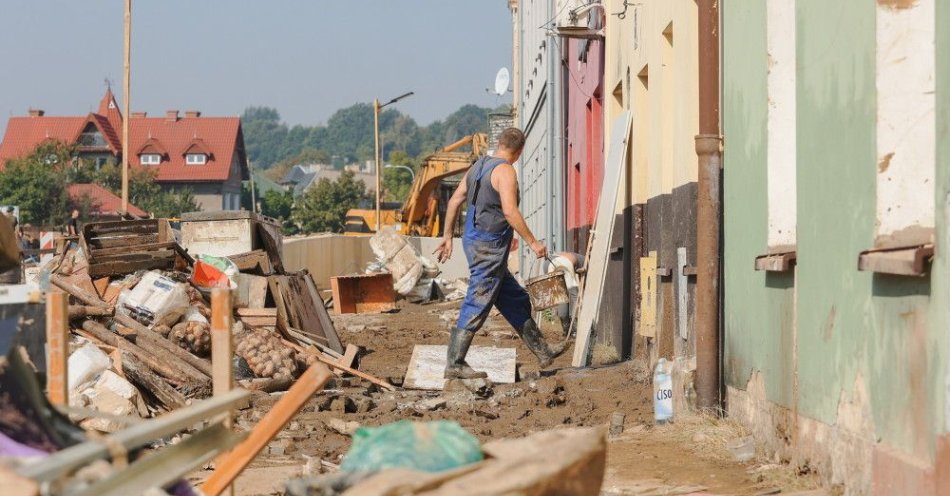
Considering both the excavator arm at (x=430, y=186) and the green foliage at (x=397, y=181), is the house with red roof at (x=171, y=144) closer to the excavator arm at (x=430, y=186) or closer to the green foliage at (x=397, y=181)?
the green foliage at (x=397, y=181)

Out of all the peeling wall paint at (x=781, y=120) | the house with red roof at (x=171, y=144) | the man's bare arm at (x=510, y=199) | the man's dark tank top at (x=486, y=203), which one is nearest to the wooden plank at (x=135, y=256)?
the man's dark tank top at (x=486, y=203)

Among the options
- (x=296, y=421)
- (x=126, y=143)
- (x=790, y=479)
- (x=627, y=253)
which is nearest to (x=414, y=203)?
(x=126, y=143)

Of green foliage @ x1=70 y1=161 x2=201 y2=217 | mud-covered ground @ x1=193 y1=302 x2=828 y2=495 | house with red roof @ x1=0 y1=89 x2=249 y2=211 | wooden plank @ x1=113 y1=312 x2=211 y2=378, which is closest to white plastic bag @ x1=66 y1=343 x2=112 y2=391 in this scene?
mud-covered ground @ x1=193 y1=302 x2=828 y2=495

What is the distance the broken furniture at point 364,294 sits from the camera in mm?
26078

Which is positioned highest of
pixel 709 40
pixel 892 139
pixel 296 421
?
pixel 709 40

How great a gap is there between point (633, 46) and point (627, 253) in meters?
1.93

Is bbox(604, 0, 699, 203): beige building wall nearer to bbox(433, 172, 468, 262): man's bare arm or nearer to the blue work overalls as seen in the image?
the blue work overalls

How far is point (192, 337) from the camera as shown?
11.8m

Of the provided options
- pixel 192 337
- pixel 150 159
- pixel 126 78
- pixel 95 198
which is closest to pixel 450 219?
pixel 192 337

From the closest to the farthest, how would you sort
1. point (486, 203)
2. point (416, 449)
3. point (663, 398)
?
point (416, 449) < point (663, 398) < point (486, 203)

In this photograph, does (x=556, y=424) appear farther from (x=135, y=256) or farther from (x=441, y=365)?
(x=135, y=256)

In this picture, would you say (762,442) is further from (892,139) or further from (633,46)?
(633,46)

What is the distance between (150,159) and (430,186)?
70.6 m

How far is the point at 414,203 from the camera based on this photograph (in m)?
48.9
